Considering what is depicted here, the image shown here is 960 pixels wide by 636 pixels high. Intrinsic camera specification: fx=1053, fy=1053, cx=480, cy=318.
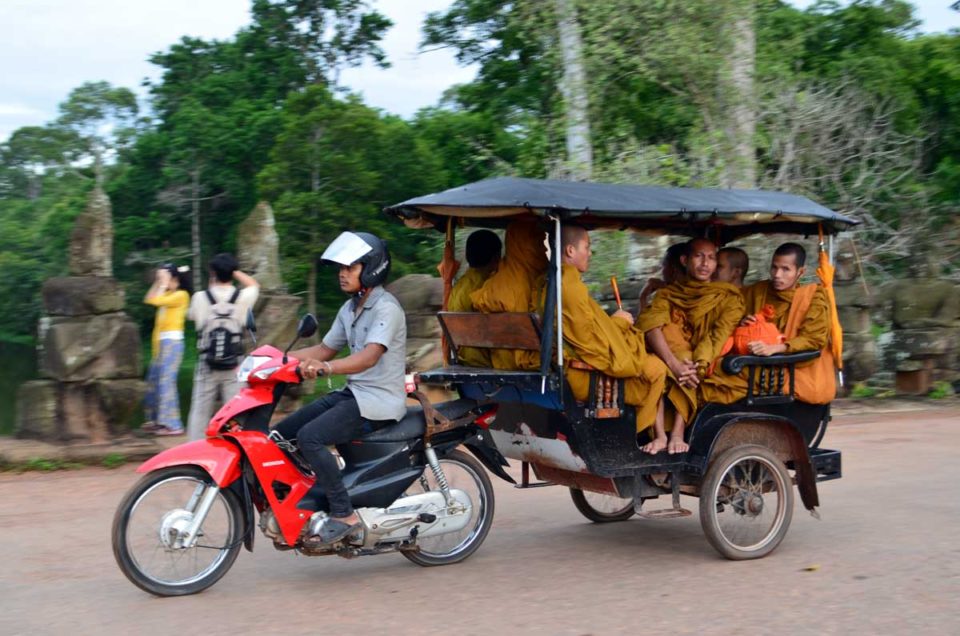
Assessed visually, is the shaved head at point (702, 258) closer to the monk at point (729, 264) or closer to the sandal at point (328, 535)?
the monk at point (729, 264)

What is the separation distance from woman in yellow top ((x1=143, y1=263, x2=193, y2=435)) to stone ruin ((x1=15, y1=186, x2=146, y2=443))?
0.74 ft

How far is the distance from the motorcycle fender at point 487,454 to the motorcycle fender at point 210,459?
1.33 meters

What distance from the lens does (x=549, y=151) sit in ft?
49.8

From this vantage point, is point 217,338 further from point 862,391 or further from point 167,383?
point 862,391

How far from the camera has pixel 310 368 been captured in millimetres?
5129

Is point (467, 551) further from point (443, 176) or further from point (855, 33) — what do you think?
point (855, 33)

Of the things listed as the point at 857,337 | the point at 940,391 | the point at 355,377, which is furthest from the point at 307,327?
the point at 940,391

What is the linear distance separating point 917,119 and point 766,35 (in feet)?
27.5

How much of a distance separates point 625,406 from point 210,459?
221cm

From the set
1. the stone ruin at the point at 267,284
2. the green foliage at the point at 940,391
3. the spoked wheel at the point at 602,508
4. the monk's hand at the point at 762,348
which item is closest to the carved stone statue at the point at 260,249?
the stone ruin at the point at 267,284

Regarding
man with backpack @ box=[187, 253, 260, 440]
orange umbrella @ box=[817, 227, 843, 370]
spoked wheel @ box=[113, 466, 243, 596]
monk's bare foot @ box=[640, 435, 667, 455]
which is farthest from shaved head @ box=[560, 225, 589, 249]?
man with backpack @ box=[187, 253, 260, 440]

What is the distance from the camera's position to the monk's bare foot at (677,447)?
5.91 metres

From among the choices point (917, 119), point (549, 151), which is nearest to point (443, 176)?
point (549, 151)

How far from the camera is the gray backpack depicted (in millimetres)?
7770
